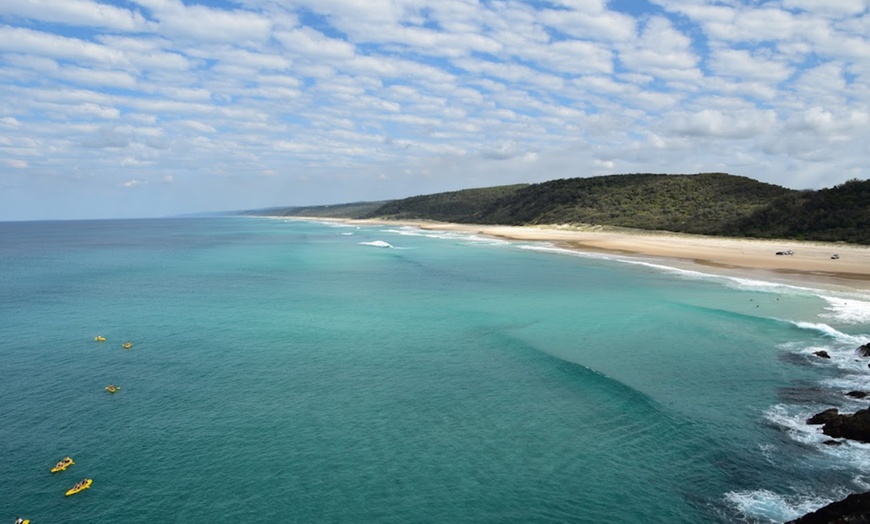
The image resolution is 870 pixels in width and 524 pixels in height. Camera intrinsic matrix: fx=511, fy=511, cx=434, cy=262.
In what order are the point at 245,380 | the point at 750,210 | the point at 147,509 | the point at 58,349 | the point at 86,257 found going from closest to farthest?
the point at 147,509 → the point at 245,380 → the point at 58,349 → the point at 86,257 → the point at 750,210

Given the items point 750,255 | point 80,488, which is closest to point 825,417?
point 80,488

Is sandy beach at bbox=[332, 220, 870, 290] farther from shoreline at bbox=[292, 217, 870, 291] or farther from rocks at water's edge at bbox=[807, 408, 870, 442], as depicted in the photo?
rocks at water's edge at bbox=[807, 408, 870, 442]

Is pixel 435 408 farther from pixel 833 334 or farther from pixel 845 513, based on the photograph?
pixel 833 334

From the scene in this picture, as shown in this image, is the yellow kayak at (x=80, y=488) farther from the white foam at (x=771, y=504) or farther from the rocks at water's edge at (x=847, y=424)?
the rocks at water's edge at (x=847, y=424)

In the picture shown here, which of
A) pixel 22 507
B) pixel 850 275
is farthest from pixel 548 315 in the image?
pixel 850 275

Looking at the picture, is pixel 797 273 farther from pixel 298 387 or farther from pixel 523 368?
pixel 298 387

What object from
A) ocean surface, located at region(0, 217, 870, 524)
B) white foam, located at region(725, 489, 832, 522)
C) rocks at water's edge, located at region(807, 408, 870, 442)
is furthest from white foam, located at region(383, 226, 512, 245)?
white foam, located at region(725, 489, 832, 522)
